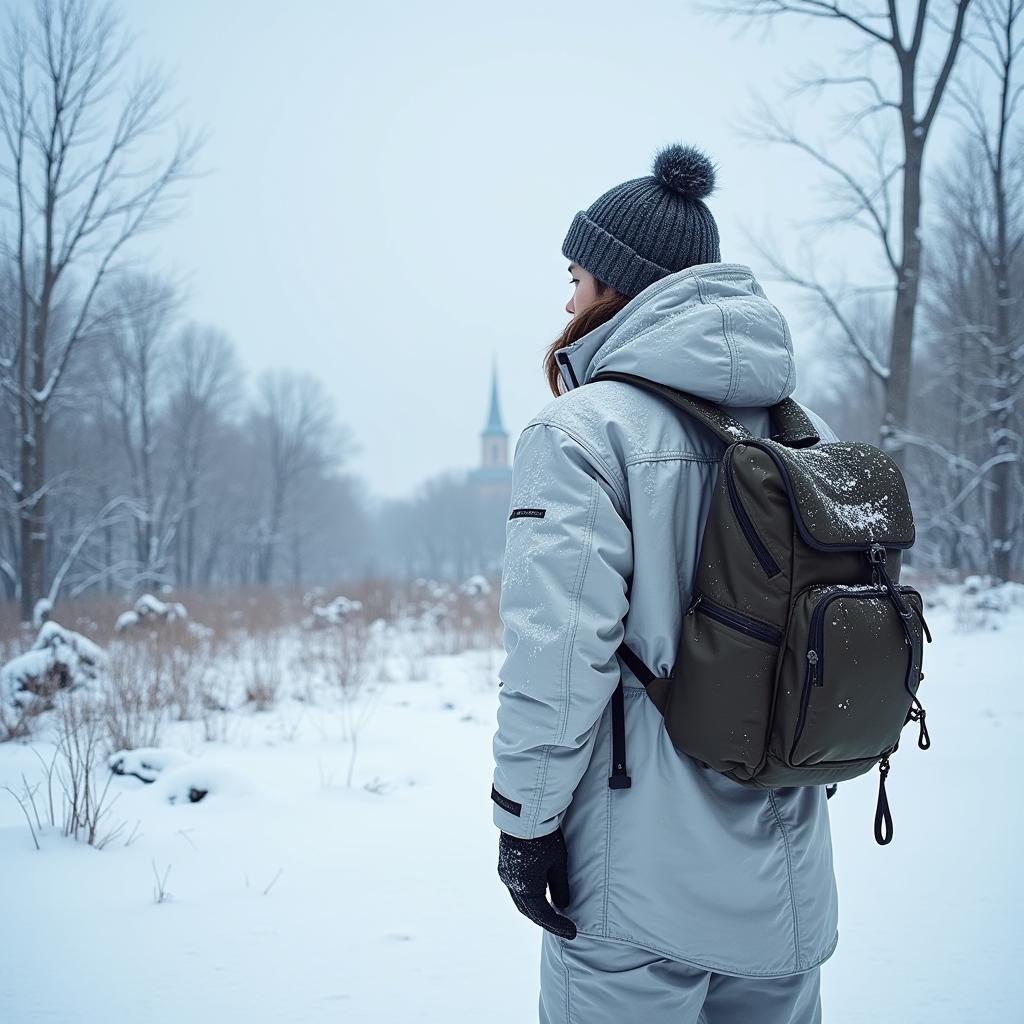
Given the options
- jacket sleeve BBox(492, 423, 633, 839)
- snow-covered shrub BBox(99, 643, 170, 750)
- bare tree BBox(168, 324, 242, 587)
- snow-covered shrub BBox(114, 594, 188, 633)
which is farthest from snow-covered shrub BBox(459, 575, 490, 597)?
bare tree BBox(168, 324, 242, 587)

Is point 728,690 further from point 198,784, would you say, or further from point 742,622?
point 198,784

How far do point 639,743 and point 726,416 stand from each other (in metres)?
0.62

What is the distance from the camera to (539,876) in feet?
4.31

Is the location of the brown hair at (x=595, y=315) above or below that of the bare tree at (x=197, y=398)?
below

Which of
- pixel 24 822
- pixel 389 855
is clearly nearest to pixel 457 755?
pixel 389 855

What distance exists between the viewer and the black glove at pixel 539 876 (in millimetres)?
1303

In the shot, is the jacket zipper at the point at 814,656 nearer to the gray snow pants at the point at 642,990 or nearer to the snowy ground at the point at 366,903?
the gray snow pants at the point at 642,990

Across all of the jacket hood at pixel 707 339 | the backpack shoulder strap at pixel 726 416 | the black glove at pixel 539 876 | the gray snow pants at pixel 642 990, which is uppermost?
the jacket hood at pixel 707 339

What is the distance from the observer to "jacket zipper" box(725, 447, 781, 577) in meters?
1.20

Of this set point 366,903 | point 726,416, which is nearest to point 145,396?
point 366,903

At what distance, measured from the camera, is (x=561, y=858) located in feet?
4.44

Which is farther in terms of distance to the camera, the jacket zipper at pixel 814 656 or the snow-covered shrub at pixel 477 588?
the snow-covered shrub at pixel 477 588

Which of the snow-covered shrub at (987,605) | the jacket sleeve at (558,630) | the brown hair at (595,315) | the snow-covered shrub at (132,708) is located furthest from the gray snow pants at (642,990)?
the snow-covered shrub at (987,605)

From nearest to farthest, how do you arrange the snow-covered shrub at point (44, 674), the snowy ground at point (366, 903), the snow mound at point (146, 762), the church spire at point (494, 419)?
the snowy ground at point (366, 903) < the snow mound at point (146, 762) < the snow-covered shrub at point (44, 674) < the church spire at point (494, 419)
